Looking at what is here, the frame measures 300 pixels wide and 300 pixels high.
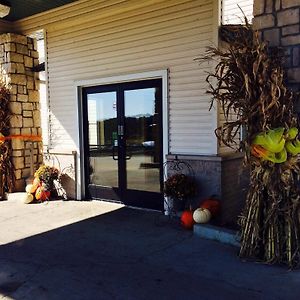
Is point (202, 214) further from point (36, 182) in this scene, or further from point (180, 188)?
point (36, 182)

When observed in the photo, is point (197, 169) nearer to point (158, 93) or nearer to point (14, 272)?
point (158, 93)

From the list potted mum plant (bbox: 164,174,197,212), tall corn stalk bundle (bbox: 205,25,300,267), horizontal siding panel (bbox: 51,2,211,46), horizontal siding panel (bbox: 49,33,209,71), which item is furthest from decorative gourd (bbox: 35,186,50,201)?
tall corn stalk bundle (bbox: 205,25,300,267)

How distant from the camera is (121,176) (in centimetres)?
596

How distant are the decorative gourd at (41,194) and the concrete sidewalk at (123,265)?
1154 mm

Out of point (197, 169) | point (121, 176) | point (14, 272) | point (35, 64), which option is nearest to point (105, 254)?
point (14, 272)

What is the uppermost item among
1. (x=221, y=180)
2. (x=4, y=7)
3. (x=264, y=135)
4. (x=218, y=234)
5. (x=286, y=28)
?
(x=4, y=7)

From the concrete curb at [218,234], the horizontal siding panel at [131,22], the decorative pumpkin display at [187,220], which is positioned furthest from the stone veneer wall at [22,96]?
the concrete curb at [218,234]

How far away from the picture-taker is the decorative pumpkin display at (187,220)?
15.0 feet

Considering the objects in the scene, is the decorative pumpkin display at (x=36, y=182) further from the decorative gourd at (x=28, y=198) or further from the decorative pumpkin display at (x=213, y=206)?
the decorative pumpkin display at (x=213, y=206)

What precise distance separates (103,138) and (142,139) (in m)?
0.86

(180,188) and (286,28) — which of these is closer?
(286,28)

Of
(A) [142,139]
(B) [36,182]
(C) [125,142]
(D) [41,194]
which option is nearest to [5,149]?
(B) [36,182]

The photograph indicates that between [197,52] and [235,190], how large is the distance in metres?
2.03

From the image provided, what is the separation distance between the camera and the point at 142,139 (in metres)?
5.66
